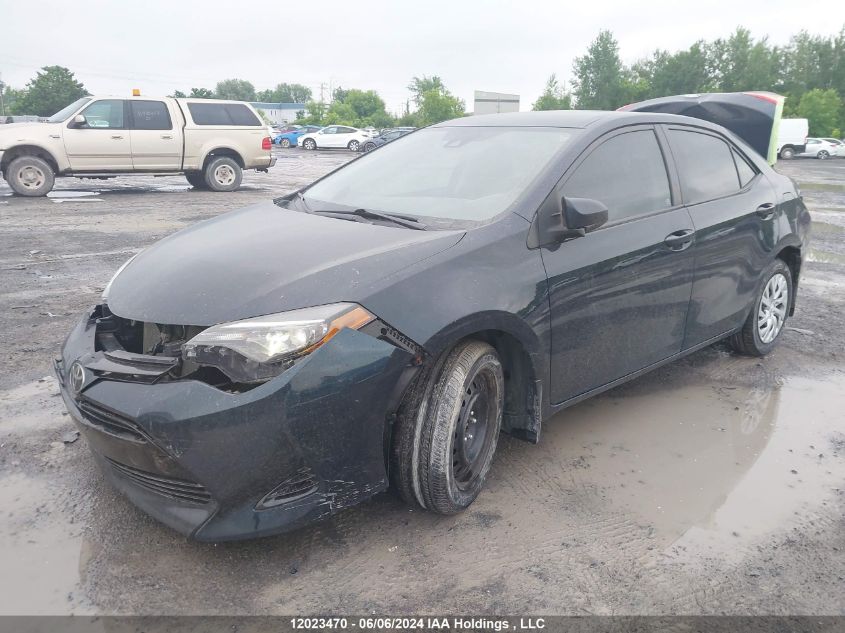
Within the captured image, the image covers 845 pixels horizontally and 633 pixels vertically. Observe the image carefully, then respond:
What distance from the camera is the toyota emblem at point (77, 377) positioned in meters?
2.40

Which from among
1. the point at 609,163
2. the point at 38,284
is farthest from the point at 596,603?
the point at 38,284

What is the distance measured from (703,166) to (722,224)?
0.39 meters

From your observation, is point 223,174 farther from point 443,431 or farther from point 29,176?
point 443,431

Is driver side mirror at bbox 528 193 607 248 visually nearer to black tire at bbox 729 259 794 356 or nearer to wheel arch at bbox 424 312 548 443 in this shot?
wheel arch at bbox 424 312 548 443

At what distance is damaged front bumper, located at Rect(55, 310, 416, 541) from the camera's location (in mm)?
2125

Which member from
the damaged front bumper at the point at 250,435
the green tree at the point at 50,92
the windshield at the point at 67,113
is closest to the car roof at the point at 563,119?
the damaged front bumper at the point at 250,435

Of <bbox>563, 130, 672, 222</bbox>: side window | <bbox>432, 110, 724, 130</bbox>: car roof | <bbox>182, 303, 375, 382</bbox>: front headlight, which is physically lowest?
<bbox>182, 303, 375, 382</bbox>: front headlight

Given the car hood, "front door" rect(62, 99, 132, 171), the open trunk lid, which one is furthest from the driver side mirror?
"front door" rect(62, 99, 132, 171)

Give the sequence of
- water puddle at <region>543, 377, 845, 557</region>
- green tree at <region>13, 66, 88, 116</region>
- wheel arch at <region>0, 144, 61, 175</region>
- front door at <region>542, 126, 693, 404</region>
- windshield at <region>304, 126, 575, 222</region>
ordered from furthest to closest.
Result: green tree at <region>13, 66, 88, 116</region> < wheel arch at <region>0, 144, 61, 175</region> < windshield at <region>304, 126, 575, 222</region> < front door at <region>542, 126, 693, 404</region> < water puddle at <region>543, 377, 845, 557</region>

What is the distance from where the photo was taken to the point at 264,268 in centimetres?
254

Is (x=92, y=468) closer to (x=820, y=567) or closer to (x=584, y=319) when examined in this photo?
(x=584, y=319)

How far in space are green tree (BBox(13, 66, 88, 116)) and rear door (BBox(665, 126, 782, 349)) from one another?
7458 centimetres

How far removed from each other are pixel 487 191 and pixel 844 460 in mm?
2228

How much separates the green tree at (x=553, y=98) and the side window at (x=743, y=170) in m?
75.4
